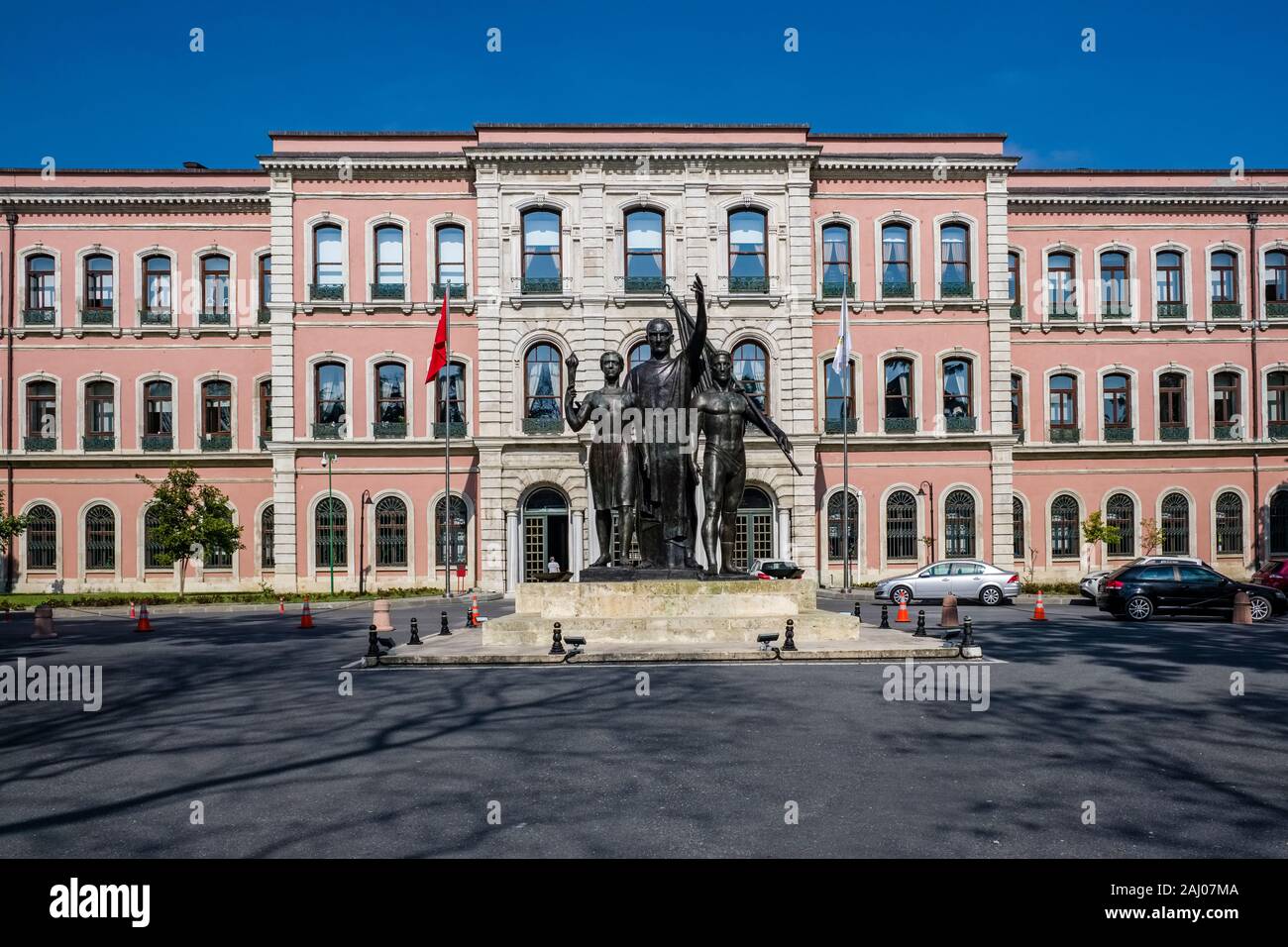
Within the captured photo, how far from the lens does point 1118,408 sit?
1516 inches

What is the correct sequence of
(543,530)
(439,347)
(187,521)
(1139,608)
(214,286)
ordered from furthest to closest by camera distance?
(214,286) → (543,530) → (439,347) → (187,521) → (1139,608)

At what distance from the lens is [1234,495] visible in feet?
125

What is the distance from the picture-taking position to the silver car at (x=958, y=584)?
1134 inches

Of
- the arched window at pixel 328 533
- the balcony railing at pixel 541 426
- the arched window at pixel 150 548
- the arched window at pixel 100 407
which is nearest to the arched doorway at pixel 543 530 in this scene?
the balcony railing at pixel 541 426

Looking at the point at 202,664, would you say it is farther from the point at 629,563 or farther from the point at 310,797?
the point at 310,797

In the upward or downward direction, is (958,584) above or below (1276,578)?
below

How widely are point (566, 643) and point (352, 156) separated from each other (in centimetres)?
2657

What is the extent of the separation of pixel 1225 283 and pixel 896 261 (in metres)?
12.8

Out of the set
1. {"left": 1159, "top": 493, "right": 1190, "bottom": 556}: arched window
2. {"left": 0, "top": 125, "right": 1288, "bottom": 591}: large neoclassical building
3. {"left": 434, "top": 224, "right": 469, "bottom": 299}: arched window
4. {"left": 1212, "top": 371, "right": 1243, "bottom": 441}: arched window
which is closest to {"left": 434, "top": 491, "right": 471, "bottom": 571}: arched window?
{"left": 0, "top": 125, "right": 1288, "bottom": 591}: large neoclassical building

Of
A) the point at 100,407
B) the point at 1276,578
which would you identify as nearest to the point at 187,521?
the point at 100,407

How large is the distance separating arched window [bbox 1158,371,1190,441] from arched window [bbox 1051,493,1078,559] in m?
4.32

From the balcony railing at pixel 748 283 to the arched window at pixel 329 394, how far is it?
13.8 m

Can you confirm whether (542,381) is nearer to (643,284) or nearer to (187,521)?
(643,284)
